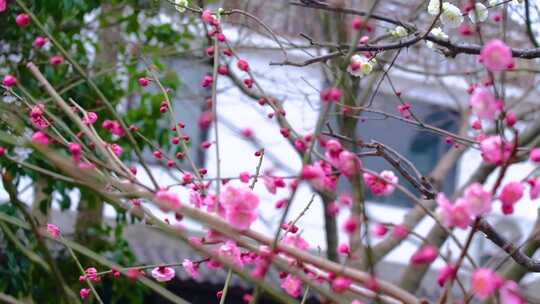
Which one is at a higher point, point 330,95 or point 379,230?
point 330,95

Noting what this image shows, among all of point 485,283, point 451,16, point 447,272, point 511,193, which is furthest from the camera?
point 451,16

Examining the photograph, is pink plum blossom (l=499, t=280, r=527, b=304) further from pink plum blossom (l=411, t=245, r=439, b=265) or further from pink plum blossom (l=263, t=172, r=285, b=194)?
pink plum blossom (l=263, t=172, r=285, b=194)

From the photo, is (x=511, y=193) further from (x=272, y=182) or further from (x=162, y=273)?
(x=162, y=273)

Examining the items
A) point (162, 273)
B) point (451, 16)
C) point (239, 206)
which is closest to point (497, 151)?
point (239, 206)

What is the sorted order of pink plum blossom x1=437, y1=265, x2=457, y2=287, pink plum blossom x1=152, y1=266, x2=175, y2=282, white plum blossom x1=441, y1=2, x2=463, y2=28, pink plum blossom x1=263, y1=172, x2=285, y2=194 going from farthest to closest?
white plum blossom x1=441, y1=2, x2=463, y2=28 < pink plum blossom x1=152, y1=266, x2=175, y2=282 < pink plum blossom x1=263, y1=172, x2=285, y2=194 < pink plum blossom x1=437, y1=265, x2=457, y2=287

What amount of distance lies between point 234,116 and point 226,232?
25.2 ft

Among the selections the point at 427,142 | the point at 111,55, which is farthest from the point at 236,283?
the point at 427,142

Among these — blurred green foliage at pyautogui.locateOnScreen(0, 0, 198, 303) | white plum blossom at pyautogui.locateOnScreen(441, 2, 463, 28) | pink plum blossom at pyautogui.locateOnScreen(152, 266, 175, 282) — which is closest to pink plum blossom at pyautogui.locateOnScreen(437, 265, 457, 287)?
pink plum blossom at pyautogui.locateOnScreen(152, 266, 175, 282)

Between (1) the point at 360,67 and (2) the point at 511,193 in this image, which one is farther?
(1) the point at 360,67

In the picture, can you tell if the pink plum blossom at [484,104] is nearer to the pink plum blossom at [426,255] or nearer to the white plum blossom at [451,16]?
the pink plum blossom at [426,255]

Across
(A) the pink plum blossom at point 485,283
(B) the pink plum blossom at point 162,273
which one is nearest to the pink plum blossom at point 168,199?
(A) the pink plum blossom at point 485,283

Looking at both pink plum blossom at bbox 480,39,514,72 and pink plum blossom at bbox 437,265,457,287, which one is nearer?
pink plum blossom at bbox 437,265,457,287

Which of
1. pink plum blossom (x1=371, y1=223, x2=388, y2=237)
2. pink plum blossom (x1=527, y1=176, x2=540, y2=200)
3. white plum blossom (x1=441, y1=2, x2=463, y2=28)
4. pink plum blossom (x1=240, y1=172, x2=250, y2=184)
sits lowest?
pink plum blossom (x1=371, y1=223, x2=388, y2=237)

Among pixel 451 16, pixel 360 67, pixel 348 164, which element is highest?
pixel 451 16
